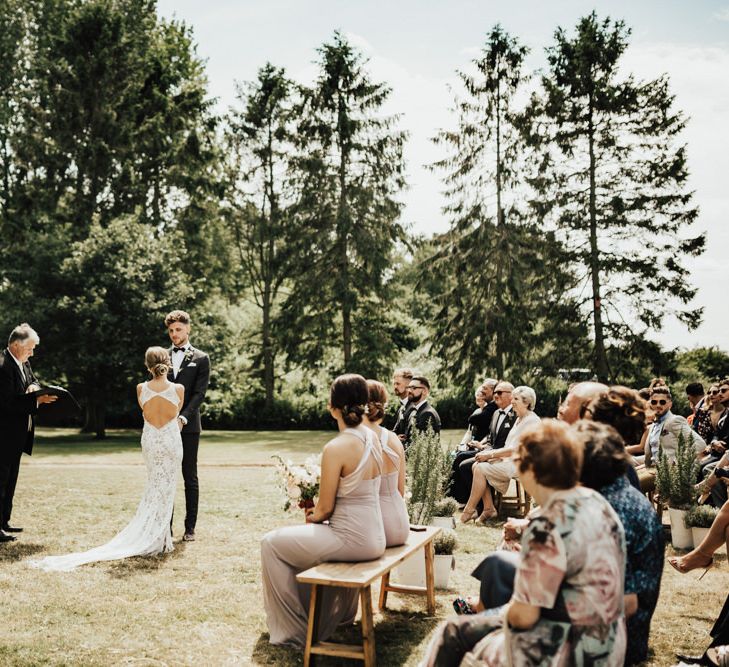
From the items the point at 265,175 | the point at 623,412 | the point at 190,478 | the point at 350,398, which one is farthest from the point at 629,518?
the point at 265,175

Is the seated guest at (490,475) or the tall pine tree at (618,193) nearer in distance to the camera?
the seated guest at (490,475)

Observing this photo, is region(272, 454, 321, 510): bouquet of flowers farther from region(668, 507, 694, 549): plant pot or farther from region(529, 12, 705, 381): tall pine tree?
region(529, 12, 705, 381): tall pine tree

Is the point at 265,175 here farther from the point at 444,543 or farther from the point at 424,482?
the point at 444,543

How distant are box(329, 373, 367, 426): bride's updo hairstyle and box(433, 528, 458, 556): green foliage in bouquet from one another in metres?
1.80

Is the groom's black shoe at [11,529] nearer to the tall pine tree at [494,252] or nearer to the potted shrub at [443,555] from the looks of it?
the potted shrub at [443,555]

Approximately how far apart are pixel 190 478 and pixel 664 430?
5.51 meters

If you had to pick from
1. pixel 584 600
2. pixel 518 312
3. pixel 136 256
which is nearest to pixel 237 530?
pixel 584 600

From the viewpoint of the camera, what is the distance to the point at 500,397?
9.60 m

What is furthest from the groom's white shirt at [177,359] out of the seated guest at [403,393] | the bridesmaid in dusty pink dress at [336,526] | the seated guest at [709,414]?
the seated guest at [709,414]

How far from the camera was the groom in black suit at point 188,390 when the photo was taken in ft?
25.5

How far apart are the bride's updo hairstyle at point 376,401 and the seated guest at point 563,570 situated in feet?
7.87

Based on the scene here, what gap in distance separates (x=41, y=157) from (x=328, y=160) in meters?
11.6

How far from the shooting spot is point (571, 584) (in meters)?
2.80

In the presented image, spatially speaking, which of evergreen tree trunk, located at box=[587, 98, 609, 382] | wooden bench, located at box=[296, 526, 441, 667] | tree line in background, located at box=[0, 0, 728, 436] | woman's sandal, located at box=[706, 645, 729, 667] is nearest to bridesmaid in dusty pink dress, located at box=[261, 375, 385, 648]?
wooden bench, located at box=[296, 526, 441, 667]
